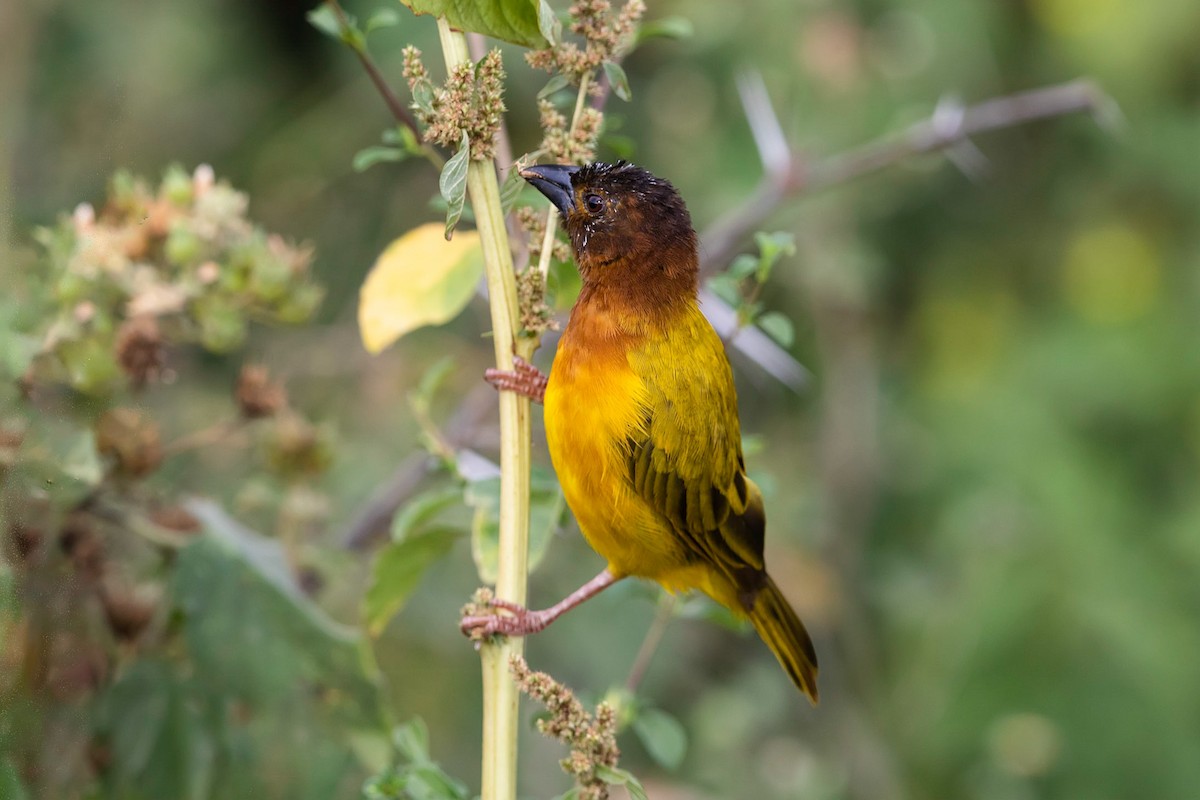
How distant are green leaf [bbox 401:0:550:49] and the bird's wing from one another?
2.51 feet

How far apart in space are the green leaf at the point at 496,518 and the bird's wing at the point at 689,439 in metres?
0.17

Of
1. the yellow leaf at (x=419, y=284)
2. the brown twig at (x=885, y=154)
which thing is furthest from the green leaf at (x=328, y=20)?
the brown twig at (x=885, y=154)

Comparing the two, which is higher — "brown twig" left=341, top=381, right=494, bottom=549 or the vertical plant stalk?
"brown twig" left=341, top=381, right=494, bottom=549

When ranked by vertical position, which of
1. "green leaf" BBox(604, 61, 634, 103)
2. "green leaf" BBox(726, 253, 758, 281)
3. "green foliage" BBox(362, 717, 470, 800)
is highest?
"green leaf" BBox(726, 253, 758, 281)

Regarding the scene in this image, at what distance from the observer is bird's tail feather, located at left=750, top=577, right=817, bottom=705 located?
2.45 meters

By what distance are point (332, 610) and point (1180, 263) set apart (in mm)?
4286

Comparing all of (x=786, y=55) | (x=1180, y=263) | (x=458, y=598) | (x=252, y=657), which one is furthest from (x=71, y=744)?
(x=1180, y=263)

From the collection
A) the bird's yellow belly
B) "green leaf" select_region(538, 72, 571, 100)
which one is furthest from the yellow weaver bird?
"green leaf" select_region(538, 72, 571, 100)

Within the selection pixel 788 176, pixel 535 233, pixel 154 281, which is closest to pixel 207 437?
pixel 154 281

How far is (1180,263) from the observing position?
5637mm

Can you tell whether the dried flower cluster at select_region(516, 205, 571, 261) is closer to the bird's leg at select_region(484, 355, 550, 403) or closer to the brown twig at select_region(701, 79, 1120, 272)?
the bird's leg at select_region(484, 355, 550, 403)

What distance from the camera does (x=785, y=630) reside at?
Answer: 246cm

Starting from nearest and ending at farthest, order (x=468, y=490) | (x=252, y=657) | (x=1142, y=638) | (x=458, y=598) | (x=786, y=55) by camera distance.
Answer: (x=468, y=490), (x=252, y=657), (x=458, y=598), (x=1142, y=638), (x=786, y=55)

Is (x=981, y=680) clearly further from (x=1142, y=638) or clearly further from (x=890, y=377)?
(x=890, y=377)
